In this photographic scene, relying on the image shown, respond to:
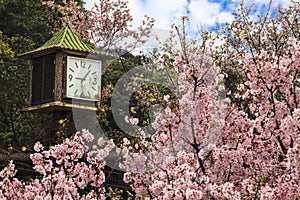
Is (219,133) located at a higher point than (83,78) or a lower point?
lower

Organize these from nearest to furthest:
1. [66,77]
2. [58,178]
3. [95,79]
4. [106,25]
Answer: [58,178] → [66,77] → [95,79] → [106,25]

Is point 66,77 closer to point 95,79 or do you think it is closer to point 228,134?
point 95,79

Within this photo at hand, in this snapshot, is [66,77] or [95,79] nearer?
[66,77]

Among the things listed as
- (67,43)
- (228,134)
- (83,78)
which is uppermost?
(67,43)

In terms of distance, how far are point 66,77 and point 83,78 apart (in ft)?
0.86

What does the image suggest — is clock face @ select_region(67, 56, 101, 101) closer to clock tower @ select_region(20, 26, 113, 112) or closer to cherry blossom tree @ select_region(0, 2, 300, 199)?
clock tower @ select_region(20, 26, 113, 112)

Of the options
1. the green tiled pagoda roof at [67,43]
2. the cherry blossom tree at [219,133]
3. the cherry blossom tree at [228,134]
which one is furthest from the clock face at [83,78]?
the cherry blossom tree at [228,134]

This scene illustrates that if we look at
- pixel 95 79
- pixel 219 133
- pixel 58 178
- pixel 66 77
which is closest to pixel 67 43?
pixel 66 77

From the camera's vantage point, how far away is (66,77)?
9.09 meters

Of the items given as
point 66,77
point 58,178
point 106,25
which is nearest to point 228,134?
point 58,178

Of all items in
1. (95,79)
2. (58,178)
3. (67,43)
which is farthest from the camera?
(67,43)

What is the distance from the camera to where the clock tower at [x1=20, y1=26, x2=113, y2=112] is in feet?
29.5

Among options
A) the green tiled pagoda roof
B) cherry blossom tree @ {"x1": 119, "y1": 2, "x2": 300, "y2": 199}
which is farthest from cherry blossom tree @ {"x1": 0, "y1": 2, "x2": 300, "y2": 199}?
the green tiled pagoda roof

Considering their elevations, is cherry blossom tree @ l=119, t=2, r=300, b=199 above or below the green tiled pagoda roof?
below
